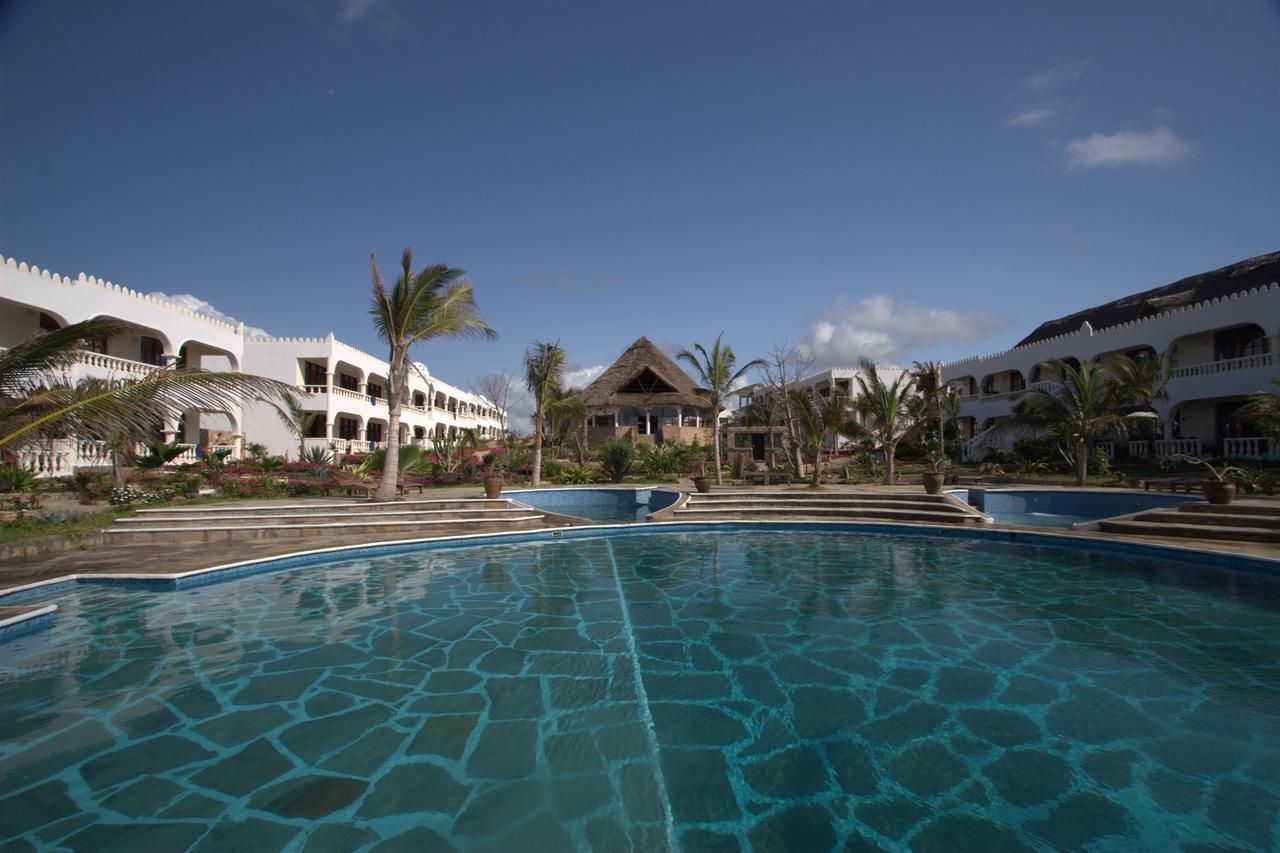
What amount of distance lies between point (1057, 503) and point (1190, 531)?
5235mm

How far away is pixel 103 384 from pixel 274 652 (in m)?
4.44

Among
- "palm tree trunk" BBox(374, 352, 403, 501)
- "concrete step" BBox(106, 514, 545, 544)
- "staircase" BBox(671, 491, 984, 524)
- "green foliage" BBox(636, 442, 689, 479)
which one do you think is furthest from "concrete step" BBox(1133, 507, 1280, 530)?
"palm tree trunk" BBox(374, 352, 403, 501)

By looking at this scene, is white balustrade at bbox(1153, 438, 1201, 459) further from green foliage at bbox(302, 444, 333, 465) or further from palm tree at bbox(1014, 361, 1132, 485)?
green foliage at bbox(302, 444, 333, 465)

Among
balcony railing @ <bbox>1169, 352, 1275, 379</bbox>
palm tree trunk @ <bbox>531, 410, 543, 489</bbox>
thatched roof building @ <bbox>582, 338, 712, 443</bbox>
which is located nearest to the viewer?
balcony railing @ <bbox>1169, 352, 1275, 379</bbox>

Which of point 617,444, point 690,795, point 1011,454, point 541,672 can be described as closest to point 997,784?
point 690,795

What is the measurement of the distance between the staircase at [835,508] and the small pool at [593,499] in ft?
10.4

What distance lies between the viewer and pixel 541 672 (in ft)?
16.2

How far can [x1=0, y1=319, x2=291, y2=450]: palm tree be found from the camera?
6.21m

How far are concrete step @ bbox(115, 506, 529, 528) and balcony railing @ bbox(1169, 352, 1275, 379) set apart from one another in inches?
885

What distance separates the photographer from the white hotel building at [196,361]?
14.1 metres

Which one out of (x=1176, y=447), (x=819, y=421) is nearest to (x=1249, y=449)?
(x=1176, y=447)

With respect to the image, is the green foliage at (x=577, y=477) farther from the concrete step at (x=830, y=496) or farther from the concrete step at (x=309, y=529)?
the concrete step at (x=309, y=529)

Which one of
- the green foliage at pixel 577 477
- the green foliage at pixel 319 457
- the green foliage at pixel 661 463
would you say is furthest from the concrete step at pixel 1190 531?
the green foliage at pixel 319 457

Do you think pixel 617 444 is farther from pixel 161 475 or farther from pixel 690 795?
pixel 690 795
